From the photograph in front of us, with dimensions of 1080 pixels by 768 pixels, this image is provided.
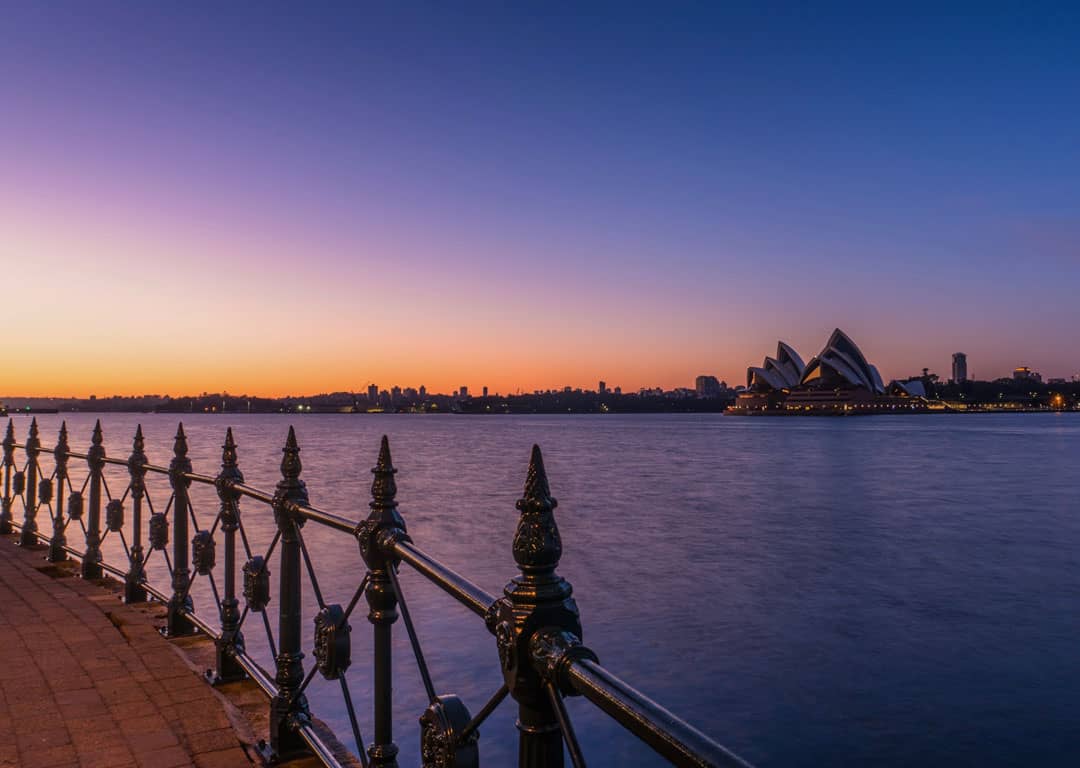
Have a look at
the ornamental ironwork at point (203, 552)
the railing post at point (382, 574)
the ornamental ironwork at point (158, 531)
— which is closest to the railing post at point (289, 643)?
the railing post at point (382, 574)

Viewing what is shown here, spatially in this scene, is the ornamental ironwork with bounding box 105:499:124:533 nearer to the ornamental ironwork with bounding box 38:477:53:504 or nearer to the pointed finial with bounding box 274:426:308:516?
the ornamental ironwork with bounding box 38:477:53:504

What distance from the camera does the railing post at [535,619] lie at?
6.02 feet

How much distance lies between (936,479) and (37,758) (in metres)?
44.1

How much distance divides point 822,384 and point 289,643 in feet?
521

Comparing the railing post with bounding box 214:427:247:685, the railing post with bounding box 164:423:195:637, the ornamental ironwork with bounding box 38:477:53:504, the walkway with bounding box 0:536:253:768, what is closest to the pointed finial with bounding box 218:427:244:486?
the railing post with bounding box 214:427:247:685

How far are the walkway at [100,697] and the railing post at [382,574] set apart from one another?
110cm

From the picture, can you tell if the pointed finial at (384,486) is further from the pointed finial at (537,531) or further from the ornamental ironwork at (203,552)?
the ornamental ironwork at (203,552)

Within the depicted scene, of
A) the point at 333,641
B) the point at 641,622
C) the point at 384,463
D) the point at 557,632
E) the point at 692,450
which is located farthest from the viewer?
the point at 692,450

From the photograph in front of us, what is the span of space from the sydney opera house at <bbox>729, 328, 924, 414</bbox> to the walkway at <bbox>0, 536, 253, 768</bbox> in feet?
403

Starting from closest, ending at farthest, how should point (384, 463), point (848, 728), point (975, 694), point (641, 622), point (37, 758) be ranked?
point (384, 463) < point (37, 758) < point (848, 728) < point (975, 694) < point (641, 622)

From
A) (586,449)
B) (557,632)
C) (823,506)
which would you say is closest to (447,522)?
(823,506)

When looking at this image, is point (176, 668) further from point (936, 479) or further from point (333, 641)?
point (936, 479)

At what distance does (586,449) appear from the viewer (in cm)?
7219

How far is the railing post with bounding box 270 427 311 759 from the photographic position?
3939 millimetres
